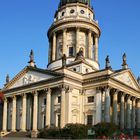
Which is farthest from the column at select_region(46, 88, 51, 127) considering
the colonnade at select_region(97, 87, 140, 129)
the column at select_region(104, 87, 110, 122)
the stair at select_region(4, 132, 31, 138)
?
the column at select_region(104, 87, 110, 122)

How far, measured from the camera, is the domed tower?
75.4 m

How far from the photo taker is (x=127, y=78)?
66812 mm

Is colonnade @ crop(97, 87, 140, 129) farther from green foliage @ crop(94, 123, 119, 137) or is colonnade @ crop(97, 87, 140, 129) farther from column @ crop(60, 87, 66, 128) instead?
green foliage @ crop(94, 123, 119, 137)

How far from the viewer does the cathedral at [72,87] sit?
59.5 metres

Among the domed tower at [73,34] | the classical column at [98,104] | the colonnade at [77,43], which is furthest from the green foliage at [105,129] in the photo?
the colonnade at [77,43]

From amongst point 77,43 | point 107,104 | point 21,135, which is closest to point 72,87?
point 107,104

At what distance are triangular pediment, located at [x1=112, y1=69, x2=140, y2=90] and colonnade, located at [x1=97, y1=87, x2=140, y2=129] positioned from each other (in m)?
2.42

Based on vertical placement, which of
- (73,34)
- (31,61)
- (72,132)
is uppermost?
(73,34)

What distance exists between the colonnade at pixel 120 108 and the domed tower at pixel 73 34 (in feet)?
37.1

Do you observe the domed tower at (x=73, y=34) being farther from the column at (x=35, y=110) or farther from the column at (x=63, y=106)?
the column at (x=63, y=106)

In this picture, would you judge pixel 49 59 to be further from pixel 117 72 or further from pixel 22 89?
pixel 117 72

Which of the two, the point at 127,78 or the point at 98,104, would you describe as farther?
the point at 127,78

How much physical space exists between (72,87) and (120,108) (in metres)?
11.0

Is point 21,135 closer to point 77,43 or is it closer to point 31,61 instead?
point 31,61
